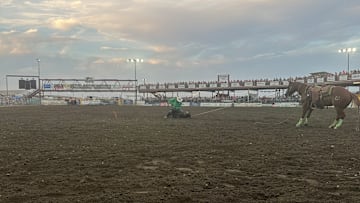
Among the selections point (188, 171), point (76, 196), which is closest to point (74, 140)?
point (188, 171)

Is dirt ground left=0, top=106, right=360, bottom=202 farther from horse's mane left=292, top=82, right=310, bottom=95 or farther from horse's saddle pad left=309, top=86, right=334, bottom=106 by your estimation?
horse's mane left=292, top=82, right=310, bottom=95

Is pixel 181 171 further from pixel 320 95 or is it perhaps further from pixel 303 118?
pixel 303 118

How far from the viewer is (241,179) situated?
7227 millimetres

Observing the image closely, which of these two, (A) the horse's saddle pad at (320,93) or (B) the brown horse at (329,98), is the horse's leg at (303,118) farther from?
(A) the horse's saddle pad at (320,93)

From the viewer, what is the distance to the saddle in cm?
1805

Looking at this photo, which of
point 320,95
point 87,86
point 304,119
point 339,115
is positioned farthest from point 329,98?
point 87,86

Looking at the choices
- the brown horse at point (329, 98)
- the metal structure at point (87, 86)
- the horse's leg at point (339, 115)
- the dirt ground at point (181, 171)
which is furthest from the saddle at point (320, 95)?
the metal structure at point (87, 86)

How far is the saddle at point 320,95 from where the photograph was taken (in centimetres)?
1805

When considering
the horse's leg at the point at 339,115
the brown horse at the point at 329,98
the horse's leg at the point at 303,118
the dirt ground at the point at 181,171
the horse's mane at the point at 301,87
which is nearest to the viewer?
the dirt ground at the point at 181,171

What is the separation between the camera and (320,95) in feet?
60.2

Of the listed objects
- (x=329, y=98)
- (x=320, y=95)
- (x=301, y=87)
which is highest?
(x=301, y=87)

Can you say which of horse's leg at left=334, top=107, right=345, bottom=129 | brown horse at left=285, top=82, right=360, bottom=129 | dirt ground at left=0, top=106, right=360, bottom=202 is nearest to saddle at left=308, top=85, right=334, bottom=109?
brown horse at left=285, top=82, right=360, bottom=129

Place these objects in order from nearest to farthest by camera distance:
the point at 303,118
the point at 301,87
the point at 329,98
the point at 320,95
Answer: the point at 329,98
the point at 320,95
the point at 303,118
the point at 301,87

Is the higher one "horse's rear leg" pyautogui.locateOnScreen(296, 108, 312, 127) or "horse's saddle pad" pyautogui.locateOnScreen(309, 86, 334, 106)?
"horse's saddle pad" pyautogui.locateOnScreen(309, 86, 334, 106)
